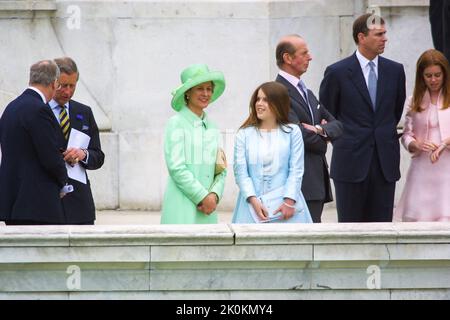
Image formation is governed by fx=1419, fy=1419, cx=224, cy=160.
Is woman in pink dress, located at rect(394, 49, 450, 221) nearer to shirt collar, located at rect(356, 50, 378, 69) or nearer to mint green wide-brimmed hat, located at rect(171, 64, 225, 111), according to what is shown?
shirt collar, located at rect(356, 50, 378, 69)

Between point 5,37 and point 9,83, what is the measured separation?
0.39 metres

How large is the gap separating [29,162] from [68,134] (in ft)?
2.26

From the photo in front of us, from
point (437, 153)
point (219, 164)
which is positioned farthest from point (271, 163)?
point (437, 153)

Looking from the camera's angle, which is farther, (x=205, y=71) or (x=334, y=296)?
(x=205, y=71)

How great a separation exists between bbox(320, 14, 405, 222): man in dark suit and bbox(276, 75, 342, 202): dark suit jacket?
20.7 inches

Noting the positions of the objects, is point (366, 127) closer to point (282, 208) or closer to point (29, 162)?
point (282, 208)

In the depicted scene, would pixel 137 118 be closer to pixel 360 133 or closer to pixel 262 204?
pixel 360 133

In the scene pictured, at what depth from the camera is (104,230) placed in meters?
6.73

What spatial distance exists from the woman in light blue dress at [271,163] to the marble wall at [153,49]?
3.51 meters

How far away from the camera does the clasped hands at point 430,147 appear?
31.3ft

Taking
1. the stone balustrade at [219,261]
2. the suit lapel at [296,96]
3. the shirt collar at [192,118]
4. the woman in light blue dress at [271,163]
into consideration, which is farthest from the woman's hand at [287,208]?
the stone balustrade at [219,261]

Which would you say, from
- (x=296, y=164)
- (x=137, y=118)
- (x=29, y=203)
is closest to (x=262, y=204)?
(x=296, y=164)

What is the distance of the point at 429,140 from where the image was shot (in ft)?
31.6
